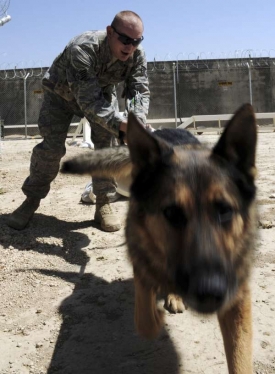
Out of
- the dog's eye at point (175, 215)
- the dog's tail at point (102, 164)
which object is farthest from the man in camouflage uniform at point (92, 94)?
the dog's eye at point (175, 215)

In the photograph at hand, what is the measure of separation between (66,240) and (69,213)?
0.99 m

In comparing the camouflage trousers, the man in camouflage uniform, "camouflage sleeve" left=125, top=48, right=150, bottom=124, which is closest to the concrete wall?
"camouflage sleeve" left=125, top=48, right=150, bottom=124

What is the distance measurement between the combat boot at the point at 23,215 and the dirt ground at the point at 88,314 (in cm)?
8

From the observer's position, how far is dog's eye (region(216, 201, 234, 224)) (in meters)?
2.13

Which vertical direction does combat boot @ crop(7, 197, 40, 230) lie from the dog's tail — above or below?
below

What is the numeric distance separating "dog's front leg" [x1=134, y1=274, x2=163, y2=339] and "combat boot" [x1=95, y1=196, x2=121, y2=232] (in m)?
2.11

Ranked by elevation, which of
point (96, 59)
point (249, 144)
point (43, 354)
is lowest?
point (43, 354)

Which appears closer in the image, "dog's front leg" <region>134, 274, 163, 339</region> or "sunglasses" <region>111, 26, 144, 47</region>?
"dog's front leg" <region>134, 274, 163, 339</region>

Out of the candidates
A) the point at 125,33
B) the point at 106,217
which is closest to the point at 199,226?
the point at 125,33

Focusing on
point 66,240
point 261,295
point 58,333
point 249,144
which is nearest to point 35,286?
point 58,333

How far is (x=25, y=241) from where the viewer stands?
182 inches

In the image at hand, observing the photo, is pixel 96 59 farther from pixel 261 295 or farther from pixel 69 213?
pixel 261 295

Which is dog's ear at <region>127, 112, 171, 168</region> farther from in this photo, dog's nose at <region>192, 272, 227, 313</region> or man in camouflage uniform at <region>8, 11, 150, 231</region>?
man in camouflage uniform at <region>8, 11, 150, 231</region>

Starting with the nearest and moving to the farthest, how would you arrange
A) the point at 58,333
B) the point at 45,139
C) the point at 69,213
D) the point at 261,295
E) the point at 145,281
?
the point at 145,281 → the point at 58,333 → the point at 261,295 → the point at 45,139 → the point at 69,213
